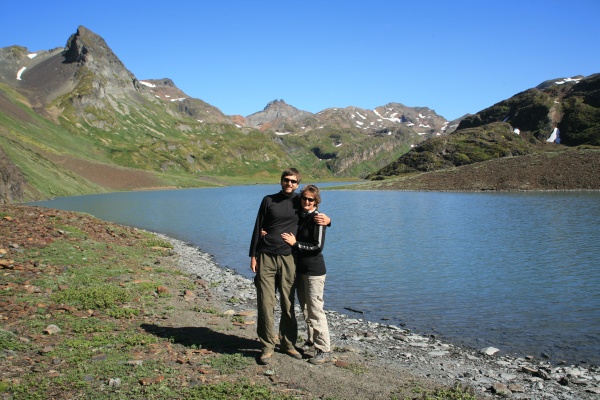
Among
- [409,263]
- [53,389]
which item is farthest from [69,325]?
[409,263]

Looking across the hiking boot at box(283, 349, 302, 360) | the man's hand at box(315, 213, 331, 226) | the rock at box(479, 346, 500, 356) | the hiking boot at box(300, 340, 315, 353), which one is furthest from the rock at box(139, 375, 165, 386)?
the rock at box(479, 346, 500, 356)

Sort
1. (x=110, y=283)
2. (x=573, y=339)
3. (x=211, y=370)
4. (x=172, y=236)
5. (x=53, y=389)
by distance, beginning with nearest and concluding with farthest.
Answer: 1. (x=53, y=389)
2. (x=211, y=370)
3. (x=573, y=339)
4. (x=110, y=283)
5. (x=172, y=236)

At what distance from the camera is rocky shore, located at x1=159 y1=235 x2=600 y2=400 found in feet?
33.0

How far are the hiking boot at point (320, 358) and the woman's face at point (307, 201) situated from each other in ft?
11.8

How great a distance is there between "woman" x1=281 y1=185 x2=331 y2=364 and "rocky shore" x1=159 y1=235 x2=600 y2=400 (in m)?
0.71

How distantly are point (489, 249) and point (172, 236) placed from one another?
27.9 m

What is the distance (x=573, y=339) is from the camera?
45.2 feet

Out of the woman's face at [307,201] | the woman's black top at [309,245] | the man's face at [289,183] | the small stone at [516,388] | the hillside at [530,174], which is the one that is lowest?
the small stone at [516,388]

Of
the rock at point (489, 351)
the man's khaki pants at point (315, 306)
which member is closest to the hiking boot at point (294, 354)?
the man's khaki pants at point (315, 306)

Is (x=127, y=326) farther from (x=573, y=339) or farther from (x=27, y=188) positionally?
(x=27, y=188)

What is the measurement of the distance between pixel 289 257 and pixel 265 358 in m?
2.42

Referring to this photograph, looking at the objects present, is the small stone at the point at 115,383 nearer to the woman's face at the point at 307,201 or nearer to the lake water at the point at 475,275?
the woman's face at the point at 307,201

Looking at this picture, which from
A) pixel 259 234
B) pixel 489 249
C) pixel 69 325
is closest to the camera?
pixel 259 234

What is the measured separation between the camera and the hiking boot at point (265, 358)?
10.7 meters
